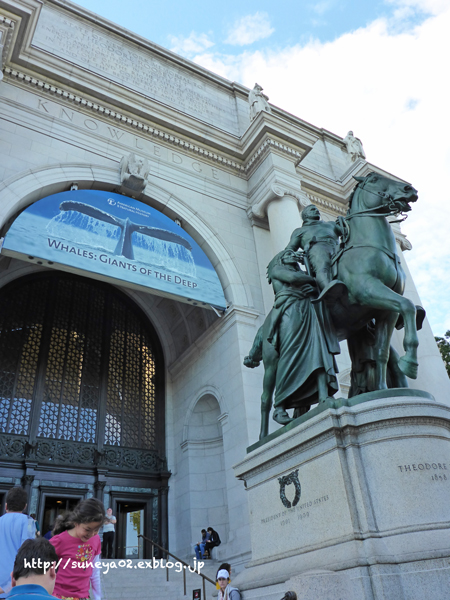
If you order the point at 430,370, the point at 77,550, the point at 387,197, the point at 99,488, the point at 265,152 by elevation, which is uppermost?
the point at 265,152

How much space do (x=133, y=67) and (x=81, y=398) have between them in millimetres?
10363

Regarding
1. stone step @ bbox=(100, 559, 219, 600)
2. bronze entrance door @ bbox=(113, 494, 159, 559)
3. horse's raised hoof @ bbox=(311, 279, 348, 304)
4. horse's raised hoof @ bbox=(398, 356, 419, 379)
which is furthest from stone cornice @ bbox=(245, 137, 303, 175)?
horse's raised hoof @ bbox=(398, 356, 419, 379)

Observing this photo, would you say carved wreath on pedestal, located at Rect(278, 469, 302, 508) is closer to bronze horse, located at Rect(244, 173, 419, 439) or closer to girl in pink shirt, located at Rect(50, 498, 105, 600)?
bronze horse, located at Rect(244, 173, 419, 439)

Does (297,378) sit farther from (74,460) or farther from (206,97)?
(206,97)

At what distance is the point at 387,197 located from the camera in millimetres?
5449

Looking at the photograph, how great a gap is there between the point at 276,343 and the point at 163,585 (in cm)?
612

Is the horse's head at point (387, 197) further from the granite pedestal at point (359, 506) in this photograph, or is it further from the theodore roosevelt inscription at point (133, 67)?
the theodore roosevelt inscription at point (133, 67)

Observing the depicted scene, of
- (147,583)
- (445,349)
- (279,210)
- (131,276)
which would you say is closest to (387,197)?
(131,276)

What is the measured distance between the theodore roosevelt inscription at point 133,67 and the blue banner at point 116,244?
4.84 metres

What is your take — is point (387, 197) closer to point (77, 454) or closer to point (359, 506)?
point (359, 506)

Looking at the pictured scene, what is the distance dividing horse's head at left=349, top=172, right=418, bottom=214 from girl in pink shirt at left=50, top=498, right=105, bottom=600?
4.14 meters

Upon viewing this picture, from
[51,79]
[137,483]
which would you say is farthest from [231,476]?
[51,79]

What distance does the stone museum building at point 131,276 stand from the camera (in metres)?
11.6

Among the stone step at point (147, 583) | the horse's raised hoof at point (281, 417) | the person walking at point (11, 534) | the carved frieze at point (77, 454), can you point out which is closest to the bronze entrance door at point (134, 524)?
the carved frieze at point (77, 454)
